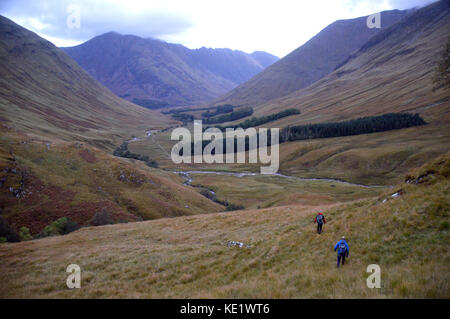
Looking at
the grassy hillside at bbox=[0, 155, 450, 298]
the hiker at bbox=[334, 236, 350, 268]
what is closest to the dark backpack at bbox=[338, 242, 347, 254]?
the hiker at bbox=[334, 236, 350, 268]

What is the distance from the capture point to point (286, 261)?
16.0m

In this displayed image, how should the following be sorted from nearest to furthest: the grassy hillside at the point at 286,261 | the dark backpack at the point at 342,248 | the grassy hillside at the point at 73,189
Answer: the grassy hillside at the point at 286,261 < the dark backpack at the point at 342,248 < the grassy hillside at the point at 73,189

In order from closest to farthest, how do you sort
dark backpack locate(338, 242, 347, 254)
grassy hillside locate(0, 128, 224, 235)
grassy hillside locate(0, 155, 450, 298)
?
1. grassy hillside locate(0, 155, 450, 298)
2. dark backpack locate(338, 242, 347, 254)
3. grassy hillside locate(0, 128, 224, 235)

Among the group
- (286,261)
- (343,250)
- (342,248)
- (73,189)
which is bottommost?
(73,189)

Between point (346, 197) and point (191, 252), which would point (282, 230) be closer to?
point (191, 252)

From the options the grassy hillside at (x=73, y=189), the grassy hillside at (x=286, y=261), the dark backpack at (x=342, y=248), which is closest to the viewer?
the grassy hillside at (x=286, y=261)

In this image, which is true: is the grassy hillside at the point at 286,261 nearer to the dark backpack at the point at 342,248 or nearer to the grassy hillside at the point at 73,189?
the dark backpack at the point at 342,248

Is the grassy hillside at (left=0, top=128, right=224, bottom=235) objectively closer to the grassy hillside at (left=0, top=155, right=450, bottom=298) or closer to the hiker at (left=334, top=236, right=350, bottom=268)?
the grassy hillside at (left=0, top=155, right=450, bottom=298)

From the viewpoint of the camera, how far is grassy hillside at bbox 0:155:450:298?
37.2 feet

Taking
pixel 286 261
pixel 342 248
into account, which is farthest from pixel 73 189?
pixel 342 248

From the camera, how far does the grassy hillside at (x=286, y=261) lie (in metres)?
11.3

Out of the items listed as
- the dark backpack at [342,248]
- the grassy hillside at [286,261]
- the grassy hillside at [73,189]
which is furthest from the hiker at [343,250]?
the grassy hillside at [73,189]

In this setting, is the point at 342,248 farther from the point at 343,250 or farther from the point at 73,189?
the point at 73,189

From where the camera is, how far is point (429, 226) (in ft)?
47.1
